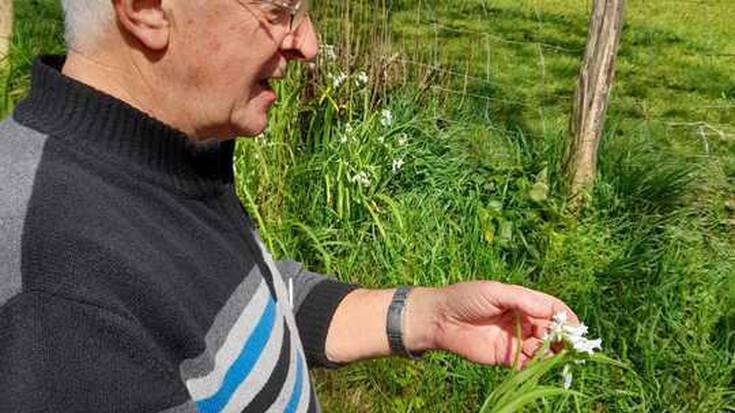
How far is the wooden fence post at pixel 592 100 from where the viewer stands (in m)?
3.71

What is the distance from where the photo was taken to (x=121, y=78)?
48.6 inches

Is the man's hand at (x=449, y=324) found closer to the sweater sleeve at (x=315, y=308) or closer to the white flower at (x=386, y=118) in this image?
the sweater sleeve at (x=315, y=308)

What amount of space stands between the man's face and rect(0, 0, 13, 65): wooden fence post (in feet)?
13.8

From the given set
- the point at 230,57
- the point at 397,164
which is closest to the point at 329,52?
the point at 397,164

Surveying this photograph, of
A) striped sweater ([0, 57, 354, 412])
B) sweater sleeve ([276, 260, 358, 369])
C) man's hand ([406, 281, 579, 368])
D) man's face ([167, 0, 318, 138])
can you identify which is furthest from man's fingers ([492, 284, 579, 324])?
man's face ([167, 0, 318, 138])

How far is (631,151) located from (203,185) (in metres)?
2.85

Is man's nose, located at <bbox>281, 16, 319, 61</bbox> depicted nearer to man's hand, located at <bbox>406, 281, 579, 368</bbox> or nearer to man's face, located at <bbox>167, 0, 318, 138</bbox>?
man's face, located at <bbox>167, 0, 318, 138</bbox>

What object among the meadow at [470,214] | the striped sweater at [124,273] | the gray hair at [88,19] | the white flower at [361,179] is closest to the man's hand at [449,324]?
the striped sweater at [124,273]

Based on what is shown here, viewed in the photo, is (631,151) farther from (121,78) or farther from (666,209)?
(121,78)

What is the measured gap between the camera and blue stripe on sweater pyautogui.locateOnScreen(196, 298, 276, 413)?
1.21 meters

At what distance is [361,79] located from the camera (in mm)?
4242

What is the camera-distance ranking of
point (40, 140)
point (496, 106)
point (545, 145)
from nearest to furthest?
point (40, 140)
point (545, 145)
point (496, 106)

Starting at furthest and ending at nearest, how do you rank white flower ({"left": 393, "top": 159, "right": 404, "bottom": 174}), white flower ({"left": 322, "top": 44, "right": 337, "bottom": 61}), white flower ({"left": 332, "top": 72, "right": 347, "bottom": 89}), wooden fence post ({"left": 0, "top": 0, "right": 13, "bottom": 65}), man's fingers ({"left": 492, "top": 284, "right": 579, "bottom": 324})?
1. wooden fence post ({"left": 0, "top": 0, "right": 13, "bottom": 65})
2. white flower ({"left": 322, "top": 44, "right": 337, "bottom": 61})
3. white flower ({"left": 332, "top": 72, "right": 347, "bottom": 89})
4. white flower ({"left": 393, "top": 159, "right": 404, "bottom": 174})
5. man's fingers ({"left": 492, "top": 284, "right": 579, "bottom": 324})

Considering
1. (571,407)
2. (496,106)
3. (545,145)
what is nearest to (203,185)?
(571,407)
